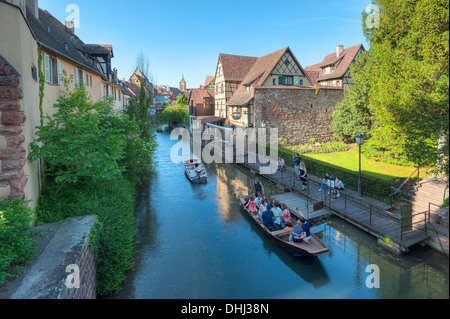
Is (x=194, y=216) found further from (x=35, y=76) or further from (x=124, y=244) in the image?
(x=35, y=76)

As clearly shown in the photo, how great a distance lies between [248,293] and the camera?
8.25m

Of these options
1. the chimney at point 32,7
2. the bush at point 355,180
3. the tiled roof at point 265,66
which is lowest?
the bush at point 355,180

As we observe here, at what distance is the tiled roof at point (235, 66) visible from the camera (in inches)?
1467

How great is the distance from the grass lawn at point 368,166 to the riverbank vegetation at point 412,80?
34.1 inches

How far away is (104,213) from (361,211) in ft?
36.2

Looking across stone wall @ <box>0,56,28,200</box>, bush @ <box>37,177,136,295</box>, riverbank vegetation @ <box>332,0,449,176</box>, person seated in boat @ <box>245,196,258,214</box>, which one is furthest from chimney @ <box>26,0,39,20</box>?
riverbank vegetation @ <box>332,0,449,176</box>

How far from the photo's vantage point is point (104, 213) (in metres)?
9.27

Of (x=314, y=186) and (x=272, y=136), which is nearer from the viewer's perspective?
(x=314, y=186)

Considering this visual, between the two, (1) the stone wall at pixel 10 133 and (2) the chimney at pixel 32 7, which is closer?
(1) the stone wall at pixel 10 133

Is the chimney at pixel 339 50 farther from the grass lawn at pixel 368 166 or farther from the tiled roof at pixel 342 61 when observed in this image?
the grass lawn at pixel 368 166

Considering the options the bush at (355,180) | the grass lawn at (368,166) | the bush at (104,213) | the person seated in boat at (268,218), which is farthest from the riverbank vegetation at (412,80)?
the bush at (104,213)
